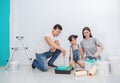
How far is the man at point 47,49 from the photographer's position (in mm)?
3793

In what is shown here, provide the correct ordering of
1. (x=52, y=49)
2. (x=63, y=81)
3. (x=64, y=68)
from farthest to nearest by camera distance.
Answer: (x=52, y=49)
(x=64, y=68)
(x=63, y=81)

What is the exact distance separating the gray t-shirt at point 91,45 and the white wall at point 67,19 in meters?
0.67

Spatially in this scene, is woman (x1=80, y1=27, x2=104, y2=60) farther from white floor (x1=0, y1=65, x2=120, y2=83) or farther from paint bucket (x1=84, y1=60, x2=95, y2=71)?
white floor (x1=0, y1=65, x2=120, y2=83)

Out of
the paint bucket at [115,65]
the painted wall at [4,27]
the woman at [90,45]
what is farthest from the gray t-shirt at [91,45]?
the painted wall at [4,27]

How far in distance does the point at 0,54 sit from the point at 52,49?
1.34 meters

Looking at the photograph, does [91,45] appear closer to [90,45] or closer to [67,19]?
[90,45]

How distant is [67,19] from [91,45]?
3.43 ft

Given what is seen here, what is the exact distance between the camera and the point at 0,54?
452cm

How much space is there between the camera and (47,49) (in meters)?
4.00

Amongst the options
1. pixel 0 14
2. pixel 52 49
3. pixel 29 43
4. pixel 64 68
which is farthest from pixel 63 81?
pixel 0 14

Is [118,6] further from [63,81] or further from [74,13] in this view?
[63,81]

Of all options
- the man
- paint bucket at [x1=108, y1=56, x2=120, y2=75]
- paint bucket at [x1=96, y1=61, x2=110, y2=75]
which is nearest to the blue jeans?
the man

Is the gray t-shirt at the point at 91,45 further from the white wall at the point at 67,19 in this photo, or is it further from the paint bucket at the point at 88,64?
the white wall at the point at 67,19

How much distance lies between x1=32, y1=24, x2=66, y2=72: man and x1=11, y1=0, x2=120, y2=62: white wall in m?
0.62
